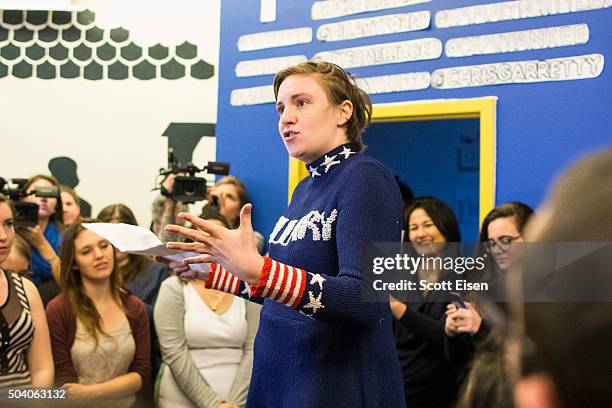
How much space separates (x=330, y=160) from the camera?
5.11ft

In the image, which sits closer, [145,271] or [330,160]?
[330,160]

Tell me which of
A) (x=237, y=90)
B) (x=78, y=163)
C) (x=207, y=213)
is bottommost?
(x=207, y=213)

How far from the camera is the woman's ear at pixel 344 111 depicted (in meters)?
1.60

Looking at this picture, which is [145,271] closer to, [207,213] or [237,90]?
[207,213]

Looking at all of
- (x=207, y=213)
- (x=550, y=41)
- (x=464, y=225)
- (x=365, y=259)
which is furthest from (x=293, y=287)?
(x=464, y=225)

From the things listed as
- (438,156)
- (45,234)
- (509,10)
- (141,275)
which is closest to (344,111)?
(141,275)

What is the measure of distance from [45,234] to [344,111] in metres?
2.46

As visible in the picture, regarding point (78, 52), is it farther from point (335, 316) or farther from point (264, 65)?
point (335, 316)

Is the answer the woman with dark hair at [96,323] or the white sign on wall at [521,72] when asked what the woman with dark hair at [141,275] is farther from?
the white sign on wall at [521,72]

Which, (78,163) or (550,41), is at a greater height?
(550,41)

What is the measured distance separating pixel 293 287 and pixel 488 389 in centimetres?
86

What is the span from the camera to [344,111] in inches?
63.2

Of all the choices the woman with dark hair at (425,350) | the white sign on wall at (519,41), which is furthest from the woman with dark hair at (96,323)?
the white sign on wall at (519,41)

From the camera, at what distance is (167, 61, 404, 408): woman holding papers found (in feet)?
4.28
